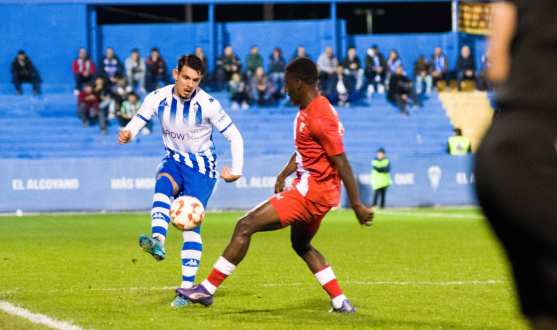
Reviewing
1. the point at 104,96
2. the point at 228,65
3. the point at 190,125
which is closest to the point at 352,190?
the point at 190,125

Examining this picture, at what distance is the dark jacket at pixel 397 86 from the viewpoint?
2803cm

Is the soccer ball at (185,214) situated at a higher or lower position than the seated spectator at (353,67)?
lower

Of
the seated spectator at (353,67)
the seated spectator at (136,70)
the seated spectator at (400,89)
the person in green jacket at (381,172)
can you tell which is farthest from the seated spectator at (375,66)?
the seated spectator at (136,70)

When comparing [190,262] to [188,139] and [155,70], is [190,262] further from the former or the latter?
[155,70]

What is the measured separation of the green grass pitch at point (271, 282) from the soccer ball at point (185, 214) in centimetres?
72

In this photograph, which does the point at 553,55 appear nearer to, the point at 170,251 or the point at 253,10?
the point at 170,251

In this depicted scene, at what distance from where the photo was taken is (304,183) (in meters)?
6.36

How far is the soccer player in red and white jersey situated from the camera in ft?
20.2

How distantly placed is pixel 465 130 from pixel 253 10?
1145 centimetres

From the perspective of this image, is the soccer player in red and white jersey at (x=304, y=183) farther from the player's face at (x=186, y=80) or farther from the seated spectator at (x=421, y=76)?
the seated spectator at (x=421, y=76)

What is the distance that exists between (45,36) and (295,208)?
26974 mm

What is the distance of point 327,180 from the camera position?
251 inches

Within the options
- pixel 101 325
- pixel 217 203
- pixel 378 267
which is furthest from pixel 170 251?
pixel 217 203

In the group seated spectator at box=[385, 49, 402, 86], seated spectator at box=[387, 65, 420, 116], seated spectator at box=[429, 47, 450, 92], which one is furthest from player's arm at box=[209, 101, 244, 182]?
seated spectator at box=[429, 47, 450, 92]
